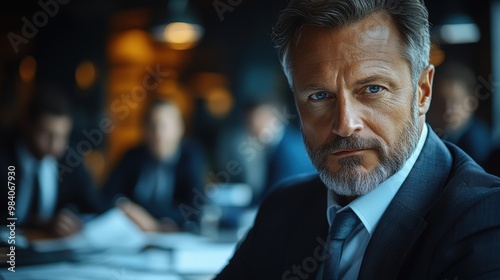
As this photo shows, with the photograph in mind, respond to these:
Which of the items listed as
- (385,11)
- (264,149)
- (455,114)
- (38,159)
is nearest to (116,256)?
(38,159)

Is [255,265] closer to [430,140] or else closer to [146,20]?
[430,140]

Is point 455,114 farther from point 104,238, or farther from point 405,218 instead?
point 405,218

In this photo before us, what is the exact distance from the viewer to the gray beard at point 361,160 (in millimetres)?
1014

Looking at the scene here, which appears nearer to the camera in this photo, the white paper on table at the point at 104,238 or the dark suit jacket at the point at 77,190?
the white paper on table at the point at 104,238

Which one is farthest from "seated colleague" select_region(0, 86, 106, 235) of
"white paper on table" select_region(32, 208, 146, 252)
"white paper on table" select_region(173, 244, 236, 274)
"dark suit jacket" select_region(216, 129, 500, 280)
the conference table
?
"dark suit jacket" select_region(216, 129, 500, 280)

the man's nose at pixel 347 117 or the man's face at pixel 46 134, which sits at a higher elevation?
the man's face at pixel 46 134

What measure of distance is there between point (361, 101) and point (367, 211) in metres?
0.22

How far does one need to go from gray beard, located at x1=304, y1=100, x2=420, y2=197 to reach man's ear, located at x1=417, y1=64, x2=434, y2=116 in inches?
1.6

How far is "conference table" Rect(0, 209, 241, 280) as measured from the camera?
6.79ft

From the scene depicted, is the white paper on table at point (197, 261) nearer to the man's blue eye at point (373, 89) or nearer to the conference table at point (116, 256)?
the conference table at point (116, 256)

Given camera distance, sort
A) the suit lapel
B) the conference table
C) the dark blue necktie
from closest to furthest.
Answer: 1. the suit lapel
2. the dark blue necktie
3. the conference table

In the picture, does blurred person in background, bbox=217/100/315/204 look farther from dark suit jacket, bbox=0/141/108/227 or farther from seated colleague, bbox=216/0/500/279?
dark suit jacket, bbox=0/141/108/227

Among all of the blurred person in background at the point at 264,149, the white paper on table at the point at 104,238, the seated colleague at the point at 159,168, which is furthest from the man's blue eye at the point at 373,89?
the seated colleague at the point at 159,168

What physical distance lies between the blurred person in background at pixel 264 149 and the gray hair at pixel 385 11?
800mm
